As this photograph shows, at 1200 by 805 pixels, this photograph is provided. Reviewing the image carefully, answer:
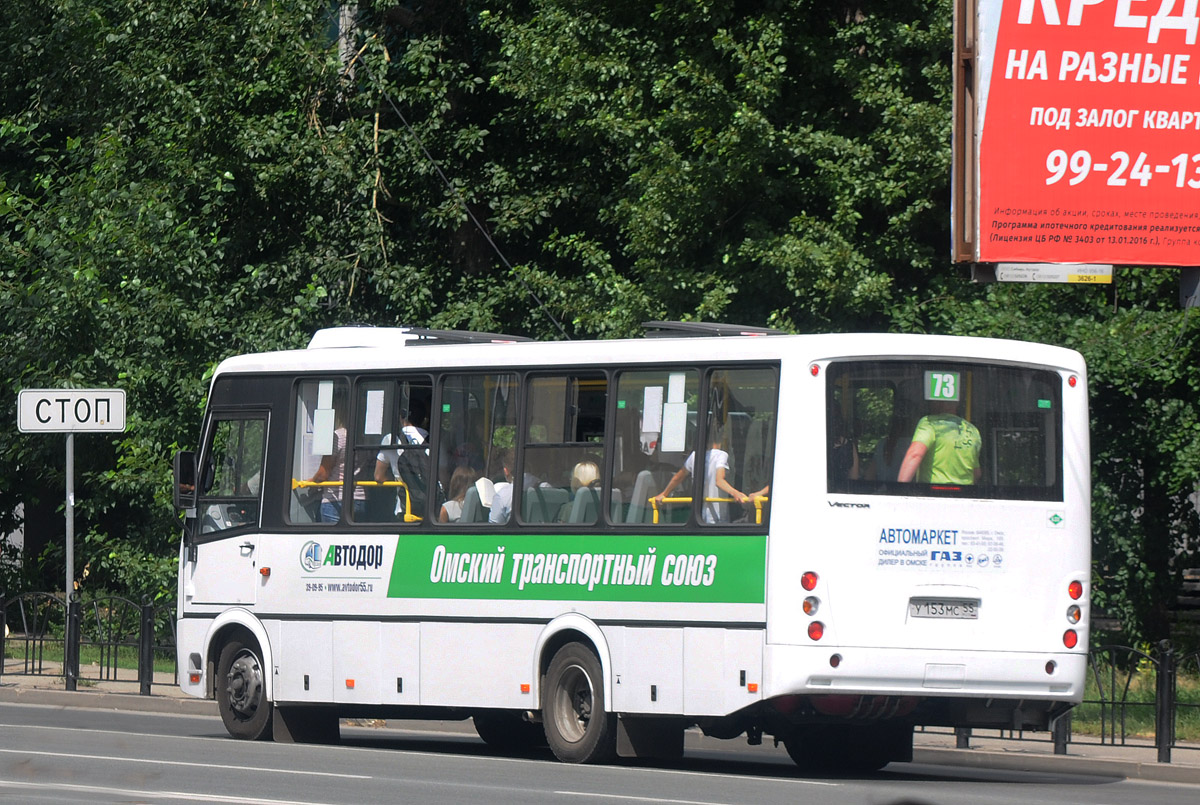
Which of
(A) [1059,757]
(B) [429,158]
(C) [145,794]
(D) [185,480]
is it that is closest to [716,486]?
(A) [1059,757]

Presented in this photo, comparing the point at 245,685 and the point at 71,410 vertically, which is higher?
the point at 71,410

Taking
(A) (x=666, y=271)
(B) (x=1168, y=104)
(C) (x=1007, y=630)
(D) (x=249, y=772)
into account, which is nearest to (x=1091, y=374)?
(B) (x=1168, y=104)

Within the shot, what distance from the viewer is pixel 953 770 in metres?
15.5

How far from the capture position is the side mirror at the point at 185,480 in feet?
56.2

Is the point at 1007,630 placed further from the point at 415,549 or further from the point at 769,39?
the point at 769,39

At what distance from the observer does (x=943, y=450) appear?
13406 mm

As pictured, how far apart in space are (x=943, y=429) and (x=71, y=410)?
11519mm

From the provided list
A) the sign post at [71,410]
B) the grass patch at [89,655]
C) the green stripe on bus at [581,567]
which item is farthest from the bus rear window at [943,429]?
the sign post at [71,410]

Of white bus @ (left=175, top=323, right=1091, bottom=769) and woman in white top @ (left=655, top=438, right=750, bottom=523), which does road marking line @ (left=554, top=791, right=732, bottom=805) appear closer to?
white bus @ (left=175, top=323, right=1091, bottom=769)

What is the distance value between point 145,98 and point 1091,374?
1254 cm

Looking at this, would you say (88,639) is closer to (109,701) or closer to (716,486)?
(109,701)

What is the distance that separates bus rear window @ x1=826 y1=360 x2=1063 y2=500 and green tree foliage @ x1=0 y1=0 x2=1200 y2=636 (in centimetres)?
622

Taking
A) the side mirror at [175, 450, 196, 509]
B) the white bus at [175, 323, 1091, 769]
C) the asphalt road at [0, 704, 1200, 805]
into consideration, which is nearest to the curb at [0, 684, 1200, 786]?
the asphalt road at [0, 704, 1200, 805]

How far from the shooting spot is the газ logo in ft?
52.4
